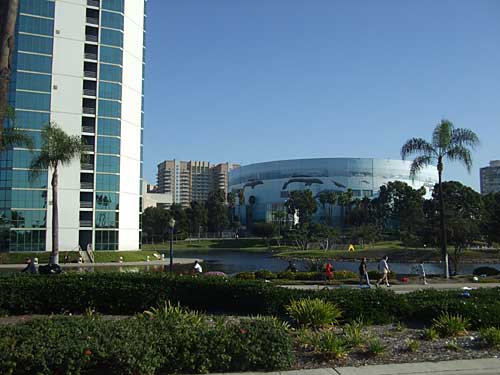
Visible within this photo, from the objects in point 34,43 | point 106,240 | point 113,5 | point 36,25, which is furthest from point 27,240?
point 113,5

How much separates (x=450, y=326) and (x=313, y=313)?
2.87 meters

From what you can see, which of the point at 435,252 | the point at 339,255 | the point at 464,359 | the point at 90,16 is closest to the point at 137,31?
the point at 90,16

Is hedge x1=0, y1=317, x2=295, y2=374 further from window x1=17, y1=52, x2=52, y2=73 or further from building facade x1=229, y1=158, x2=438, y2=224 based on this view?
building facade x1=229, y1=158, x2=438, y2=224

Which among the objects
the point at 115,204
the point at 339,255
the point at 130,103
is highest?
the point at 130,103

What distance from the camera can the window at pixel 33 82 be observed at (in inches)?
2420

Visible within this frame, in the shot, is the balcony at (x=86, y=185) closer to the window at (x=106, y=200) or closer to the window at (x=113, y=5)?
the window at (x=106, y=200)

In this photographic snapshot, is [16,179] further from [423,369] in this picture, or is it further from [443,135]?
[423,369]

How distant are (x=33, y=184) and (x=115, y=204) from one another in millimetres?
10718

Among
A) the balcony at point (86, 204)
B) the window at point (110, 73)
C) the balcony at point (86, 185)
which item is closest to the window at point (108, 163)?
the balcony at point (86, 185)

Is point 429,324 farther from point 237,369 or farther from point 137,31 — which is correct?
point 137,31

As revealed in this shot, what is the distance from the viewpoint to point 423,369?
8.22 m

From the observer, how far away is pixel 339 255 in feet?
278

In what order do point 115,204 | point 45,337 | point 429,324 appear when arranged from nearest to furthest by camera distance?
point 45,337, point 429,324, point 115,204

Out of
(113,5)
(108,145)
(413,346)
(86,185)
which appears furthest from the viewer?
(113,5)
